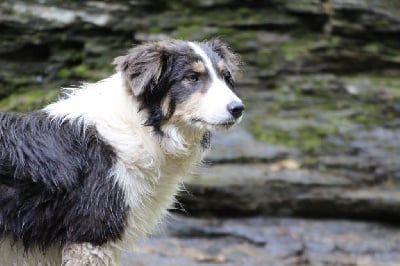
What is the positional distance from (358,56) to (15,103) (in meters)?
4.71

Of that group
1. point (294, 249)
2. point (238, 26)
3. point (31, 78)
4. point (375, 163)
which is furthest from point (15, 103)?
point (375, 163)

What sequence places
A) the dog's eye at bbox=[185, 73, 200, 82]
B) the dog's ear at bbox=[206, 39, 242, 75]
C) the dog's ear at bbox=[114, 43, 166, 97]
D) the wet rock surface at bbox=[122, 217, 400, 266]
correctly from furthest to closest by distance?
1. the wet rock surface at bbox=[122, 217, 400, 266]
2. the dog's ear at bbox=[206, 39, 242, 75]
3. the dog's eye at bbox=[185, 73, 200, 82]
4. the dog's ear at bbox=[114, 43, 166, 97]

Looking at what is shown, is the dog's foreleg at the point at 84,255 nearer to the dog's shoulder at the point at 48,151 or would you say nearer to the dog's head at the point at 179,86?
the dog's shoulder at the point at 48,151

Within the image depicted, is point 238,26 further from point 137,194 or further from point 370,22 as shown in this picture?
point 137,194

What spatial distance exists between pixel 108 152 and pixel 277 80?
16.4 feet

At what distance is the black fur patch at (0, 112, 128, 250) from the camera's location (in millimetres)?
4555

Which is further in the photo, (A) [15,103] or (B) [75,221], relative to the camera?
(A) [15,103]

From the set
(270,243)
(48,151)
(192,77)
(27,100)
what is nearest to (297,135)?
(270,243)

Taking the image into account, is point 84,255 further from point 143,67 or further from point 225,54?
point 225,54

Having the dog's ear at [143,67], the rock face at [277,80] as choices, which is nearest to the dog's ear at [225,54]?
the dog's ear at [143,67]

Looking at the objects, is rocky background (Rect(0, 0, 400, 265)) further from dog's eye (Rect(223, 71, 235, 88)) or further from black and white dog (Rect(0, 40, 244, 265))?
dog's eye (Rect(223, 71, 235, 88))

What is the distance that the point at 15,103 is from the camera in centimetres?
859

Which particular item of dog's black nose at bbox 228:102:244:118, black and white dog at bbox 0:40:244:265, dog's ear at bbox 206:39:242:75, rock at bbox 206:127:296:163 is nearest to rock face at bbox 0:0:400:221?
rock at bbox 206:127:296:163

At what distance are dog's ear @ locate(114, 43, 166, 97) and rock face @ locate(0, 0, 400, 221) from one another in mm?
3402
